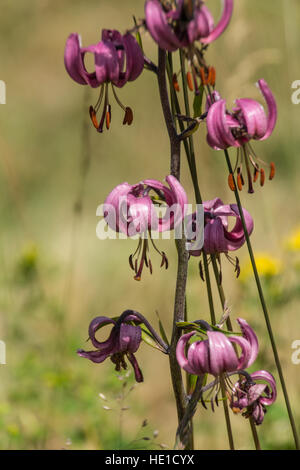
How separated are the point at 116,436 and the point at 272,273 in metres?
0.65

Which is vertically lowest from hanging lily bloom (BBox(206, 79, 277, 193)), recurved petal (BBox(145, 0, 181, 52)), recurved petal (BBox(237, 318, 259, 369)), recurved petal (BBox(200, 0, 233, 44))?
recurved petal (BBox(237, 318, 259, 369))

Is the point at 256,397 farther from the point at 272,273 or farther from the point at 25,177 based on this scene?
the point at 25,177

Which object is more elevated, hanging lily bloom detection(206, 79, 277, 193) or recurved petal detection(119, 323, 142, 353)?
hanging lily bloom detection(206, 79, 277, 193)

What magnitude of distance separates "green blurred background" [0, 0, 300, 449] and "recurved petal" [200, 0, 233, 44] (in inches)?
21.0

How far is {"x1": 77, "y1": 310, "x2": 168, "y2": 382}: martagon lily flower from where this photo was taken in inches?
36.0

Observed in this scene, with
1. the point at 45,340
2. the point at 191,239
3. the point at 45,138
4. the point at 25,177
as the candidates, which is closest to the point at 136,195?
the point at 191,239

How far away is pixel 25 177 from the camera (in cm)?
378

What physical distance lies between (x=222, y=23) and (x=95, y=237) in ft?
8.27

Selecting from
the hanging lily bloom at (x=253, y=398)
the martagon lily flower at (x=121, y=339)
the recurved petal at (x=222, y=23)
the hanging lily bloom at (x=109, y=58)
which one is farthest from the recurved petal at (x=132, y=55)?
the hanging lily bloom at (x=253, y=398)

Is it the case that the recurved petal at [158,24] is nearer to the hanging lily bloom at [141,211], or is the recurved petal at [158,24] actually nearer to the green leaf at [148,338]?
the hanging lily bloom at [141,211]

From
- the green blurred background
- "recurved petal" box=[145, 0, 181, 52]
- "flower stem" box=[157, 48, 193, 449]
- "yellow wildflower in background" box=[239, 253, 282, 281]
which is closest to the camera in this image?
"recurved petal" box=[145, 0, 181, 52]

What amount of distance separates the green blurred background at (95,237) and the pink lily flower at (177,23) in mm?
517

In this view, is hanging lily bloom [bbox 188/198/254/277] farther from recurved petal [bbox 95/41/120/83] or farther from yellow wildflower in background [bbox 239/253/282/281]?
yellow wildflower in background [bbox 239/253/282/281]

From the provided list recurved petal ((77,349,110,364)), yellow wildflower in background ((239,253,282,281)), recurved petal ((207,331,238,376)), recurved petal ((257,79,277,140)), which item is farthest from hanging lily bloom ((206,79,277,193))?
yellow wildflower in background ((239,253,282,281))
